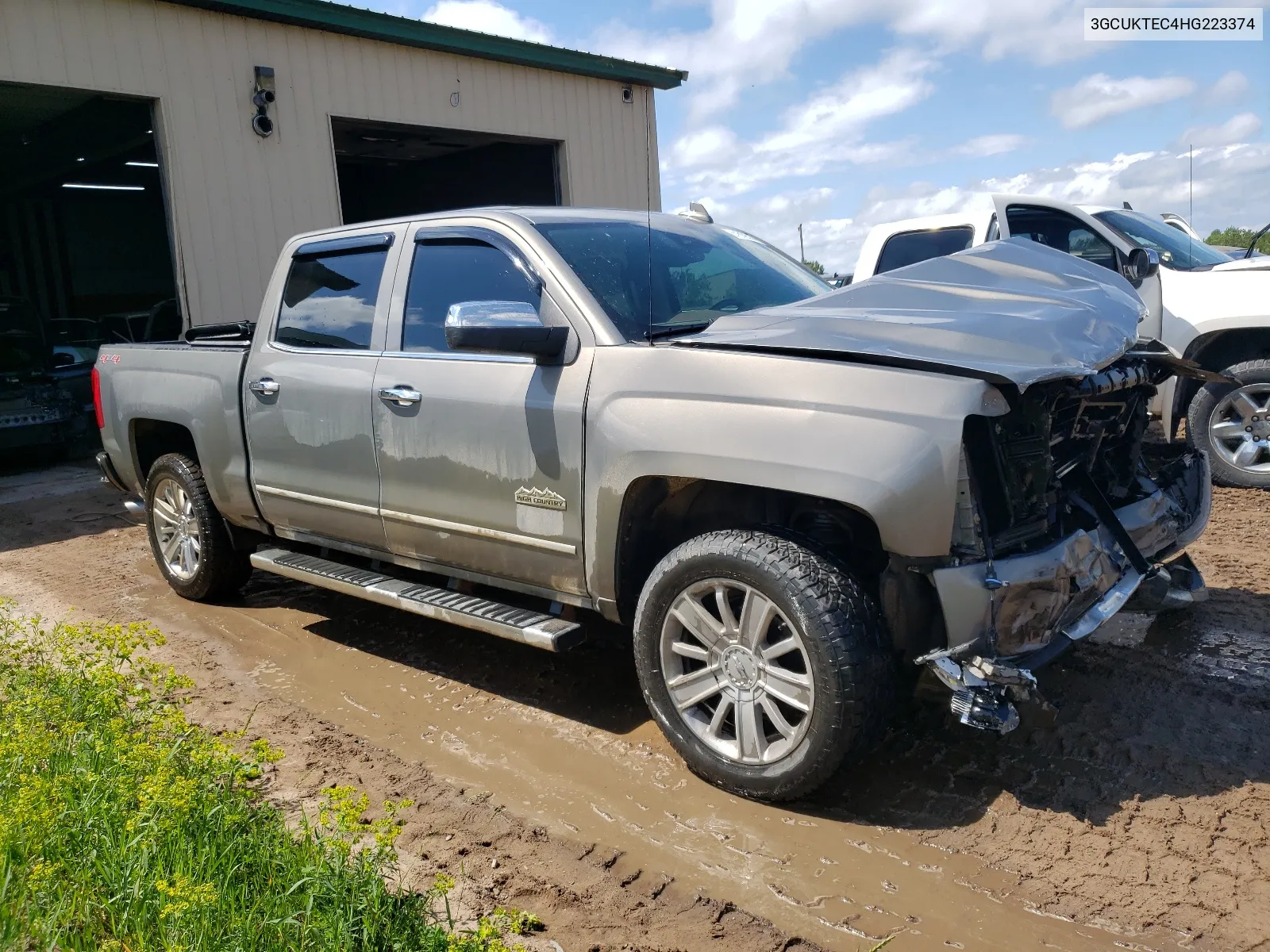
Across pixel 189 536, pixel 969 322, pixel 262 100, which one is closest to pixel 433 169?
pixel 262 100

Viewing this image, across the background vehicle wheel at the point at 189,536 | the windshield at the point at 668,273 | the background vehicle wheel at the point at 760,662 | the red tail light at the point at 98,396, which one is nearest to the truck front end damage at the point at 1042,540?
the background vehicle wheel at the point at 760,662

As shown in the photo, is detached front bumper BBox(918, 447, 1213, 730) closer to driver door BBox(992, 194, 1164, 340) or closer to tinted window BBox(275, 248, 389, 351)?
tinted window BBox(275, 248, 389, 351)

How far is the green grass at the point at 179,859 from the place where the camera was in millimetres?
2381

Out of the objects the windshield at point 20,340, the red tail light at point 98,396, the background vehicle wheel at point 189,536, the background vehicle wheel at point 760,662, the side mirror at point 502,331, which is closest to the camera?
the background vehicle wheel at point 760,662

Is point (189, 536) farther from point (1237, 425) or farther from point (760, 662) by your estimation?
point (1237, 425)

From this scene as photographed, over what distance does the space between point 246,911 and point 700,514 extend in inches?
74.9

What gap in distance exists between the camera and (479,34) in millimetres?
12289

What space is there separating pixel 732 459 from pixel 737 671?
694 millimetres

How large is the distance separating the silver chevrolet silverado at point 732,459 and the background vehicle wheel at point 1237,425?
289cm

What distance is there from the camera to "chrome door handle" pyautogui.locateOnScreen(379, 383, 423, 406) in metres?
4.04

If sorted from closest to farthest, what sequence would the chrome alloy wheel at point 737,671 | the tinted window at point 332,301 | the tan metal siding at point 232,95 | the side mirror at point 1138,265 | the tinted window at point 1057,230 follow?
1. the chrome alloy wheel at point 737,671
2. the tinted window at point 332,301
3. the side mirror at point 1138,265
4. the tinted window at point 1057,230
5. the tan metal siding at point 232,95

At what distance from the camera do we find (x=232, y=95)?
1048cm

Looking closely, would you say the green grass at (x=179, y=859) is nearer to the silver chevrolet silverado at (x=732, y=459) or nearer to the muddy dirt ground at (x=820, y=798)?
the muddy dirt ground at (x=820, y=798)

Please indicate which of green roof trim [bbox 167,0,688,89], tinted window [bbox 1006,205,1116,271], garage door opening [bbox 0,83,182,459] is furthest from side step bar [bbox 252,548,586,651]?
green roof trim [bbox 167,0,688,89]
